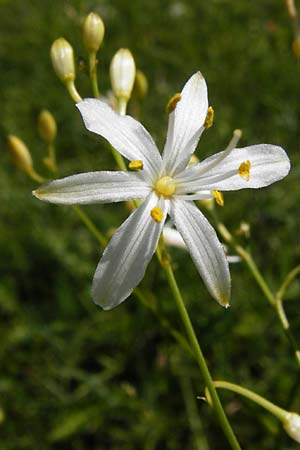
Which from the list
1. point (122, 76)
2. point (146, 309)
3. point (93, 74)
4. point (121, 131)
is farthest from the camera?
point (146, 309)

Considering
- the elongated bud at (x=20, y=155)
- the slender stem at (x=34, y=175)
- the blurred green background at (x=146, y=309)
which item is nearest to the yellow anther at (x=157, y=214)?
the blurred green background at (x=146, y=309)

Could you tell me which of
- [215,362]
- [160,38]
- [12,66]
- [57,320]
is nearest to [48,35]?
[12,66]

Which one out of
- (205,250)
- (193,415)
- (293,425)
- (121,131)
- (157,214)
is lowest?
(193,415)

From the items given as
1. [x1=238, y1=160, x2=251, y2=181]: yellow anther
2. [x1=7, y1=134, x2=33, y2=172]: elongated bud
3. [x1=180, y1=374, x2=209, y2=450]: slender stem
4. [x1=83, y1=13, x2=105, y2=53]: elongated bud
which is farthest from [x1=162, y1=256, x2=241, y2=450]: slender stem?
[x1=180, y1=374, x2=209, y2=450]: slender stem

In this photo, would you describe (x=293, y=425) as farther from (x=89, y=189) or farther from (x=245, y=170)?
(x=89, y=189)

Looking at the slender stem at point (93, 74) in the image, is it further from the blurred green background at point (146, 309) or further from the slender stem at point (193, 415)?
the slender stem at point (193, 415)

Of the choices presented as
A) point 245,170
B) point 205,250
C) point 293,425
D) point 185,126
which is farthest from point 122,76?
point 293,425
